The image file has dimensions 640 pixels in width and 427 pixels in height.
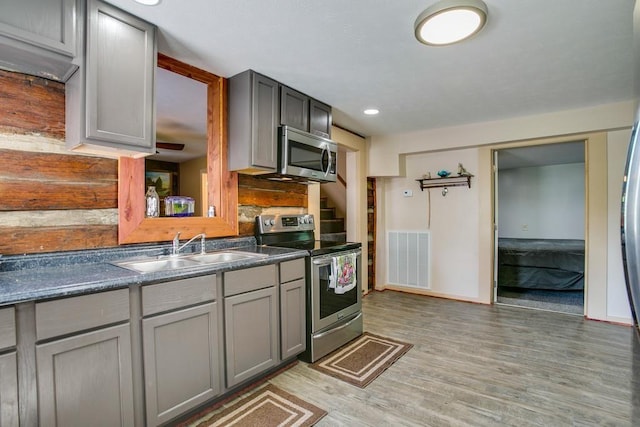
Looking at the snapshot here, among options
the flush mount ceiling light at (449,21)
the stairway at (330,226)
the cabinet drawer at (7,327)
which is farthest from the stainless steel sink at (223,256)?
the stairway at (330,226)

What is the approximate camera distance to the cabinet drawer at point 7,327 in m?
1.18

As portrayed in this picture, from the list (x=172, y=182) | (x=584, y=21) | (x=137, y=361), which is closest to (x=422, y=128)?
(x=584, y=21)

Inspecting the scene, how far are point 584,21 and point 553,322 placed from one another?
297 centimetres

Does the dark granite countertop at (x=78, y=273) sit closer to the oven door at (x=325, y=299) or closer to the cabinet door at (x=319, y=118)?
the oven door at (x=325, y=299)

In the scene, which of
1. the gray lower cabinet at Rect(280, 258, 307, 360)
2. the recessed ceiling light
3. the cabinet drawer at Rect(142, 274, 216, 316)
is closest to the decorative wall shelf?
the gray lower cabinet at Rect(280, 258, 307, 360)

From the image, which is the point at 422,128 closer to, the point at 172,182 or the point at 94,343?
the point at 94,343

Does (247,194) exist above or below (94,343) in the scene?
above

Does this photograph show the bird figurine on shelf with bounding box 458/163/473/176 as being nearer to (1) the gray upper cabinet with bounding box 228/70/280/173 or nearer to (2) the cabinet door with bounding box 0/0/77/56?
(1) the gray upper cabinet with bounding box 228/70/280/173

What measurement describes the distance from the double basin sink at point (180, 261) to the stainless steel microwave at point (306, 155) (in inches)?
31.9

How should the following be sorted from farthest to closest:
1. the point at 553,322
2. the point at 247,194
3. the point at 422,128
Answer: the point at 422,128 < the point at 553,322 < the point at 247,194

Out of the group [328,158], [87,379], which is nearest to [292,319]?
[87,379]

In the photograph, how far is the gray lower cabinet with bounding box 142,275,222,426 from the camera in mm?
1599

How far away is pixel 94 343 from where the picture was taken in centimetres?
140

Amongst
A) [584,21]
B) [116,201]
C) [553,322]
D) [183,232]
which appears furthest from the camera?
[553,322]
